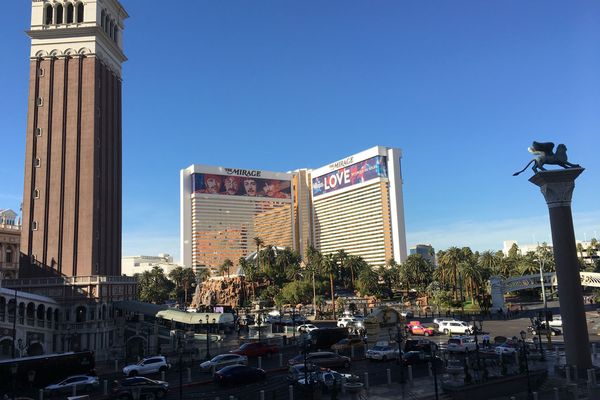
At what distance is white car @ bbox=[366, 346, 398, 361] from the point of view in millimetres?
41469

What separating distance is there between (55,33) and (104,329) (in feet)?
134

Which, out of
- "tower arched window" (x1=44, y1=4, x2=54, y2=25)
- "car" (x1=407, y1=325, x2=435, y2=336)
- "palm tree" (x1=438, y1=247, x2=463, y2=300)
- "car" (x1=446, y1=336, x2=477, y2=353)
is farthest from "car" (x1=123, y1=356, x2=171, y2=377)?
"palm tree" (x1=438, y1=247, x2=463, y2=300)

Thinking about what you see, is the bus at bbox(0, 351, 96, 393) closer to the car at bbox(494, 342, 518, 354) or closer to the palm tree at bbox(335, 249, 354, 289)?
the car at bbox(494, 342, 518, 354)

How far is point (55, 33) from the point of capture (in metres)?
69.0

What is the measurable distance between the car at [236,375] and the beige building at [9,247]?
251ft

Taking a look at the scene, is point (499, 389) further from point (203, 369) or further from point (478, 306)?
point (478, 306)

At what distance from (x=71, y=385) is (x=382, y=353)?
23.5 meters

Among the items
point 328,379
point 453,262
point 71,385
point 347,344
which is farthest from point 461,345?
point 453,262

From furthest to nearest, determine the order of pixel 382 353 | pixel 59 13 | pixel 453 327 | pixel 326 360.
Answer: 1. pixel 59 13
2. pixel 453 327
3. pixel 382 353
4. pixel 326 360

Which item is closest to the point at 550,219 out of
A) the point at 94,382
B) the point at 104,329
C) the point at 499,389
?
the point at 499,389

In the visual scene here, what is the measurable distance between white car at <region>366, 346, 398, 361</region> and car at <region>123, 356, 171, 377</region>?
16730 mm

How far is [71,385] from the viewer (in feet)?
106

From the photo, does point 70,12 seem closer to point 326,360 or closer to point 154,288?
point 326,360

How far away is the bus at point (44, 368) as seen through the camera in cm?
3338
